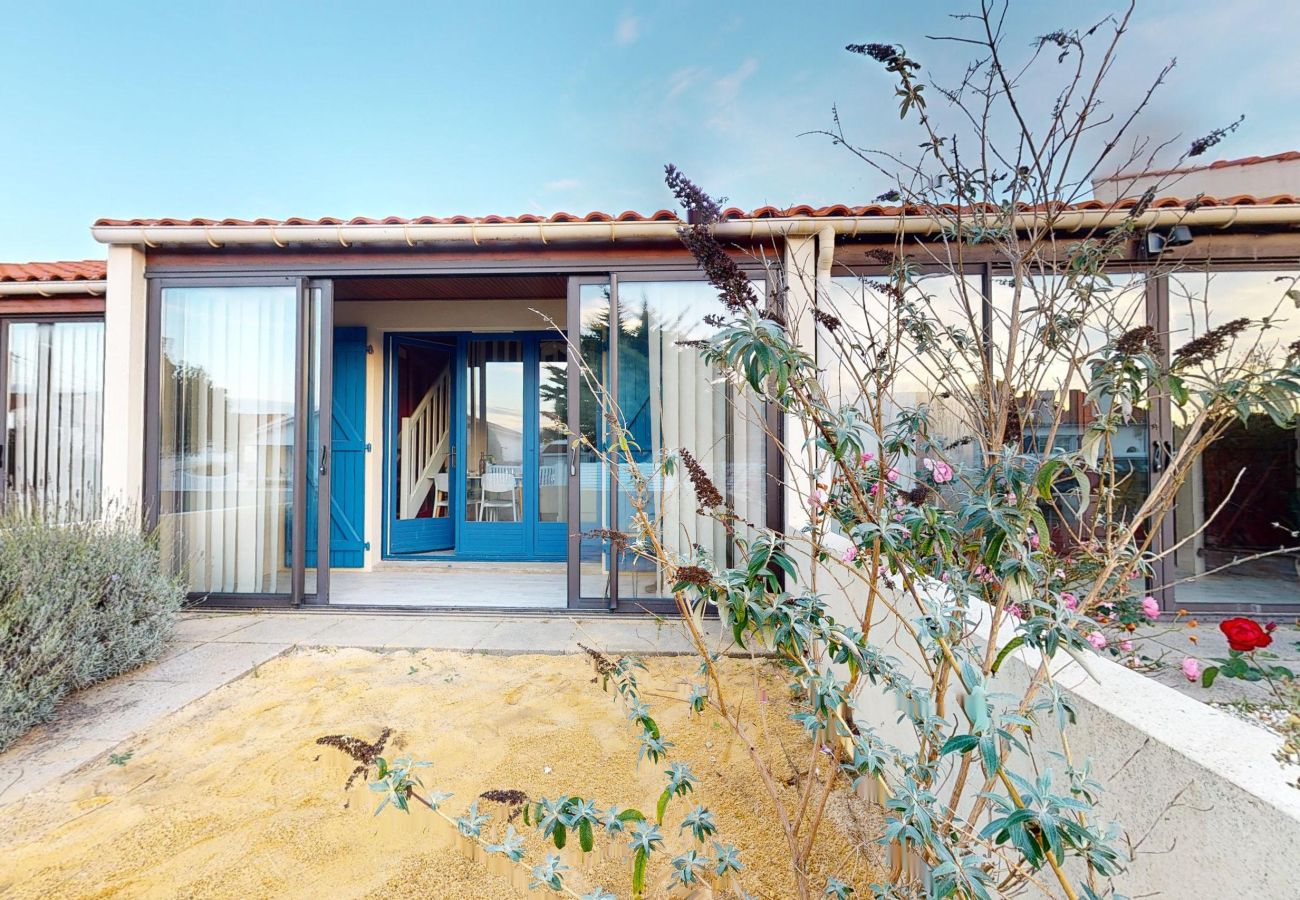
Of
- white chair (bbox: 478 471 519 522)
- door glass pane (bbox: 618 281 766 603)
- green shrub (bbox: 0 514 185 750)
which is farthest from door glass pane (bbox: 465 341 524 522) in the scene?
green shrub (bbox: 0 514 185 750)

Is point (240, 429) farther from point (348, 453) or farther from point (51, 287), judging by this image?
point (51, 287)

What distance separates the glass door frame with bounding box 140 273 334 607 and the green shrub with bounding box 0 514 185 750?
777 mm

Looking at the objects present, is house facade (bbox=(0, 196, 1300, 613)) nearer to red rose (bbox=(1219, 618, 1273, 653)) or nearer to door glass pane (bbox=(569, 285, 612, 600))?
door glass pane (bbox=(569, 285, 612, 600))

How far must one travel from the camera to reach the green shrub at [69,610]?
224 cm

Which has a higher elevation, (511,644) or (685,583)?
(685,583)

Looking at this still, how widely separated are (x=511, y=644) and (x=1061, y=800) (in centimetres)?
305

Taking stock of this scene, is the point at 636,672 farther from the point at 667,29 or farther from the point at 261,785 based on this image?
the point at 667,29

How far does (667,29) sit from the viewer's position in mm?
6520

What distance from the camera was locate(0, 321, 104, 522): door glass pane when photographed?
4422 mm

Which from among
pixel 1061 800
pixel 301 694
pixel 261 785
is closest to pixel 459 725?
pixel 261 785

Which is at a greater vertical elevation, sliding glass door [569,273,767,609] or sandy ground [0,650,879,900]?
sliding glass door [569,273,767,609]

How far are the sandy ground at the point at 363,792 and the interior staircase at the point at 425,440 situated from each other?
10.9 ft

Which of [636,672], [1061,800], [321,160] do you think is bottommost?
[636,672]

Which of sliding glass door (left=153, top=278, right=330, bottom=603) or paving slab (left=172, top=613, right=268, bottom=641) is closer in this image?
paving slab (left=172, top=613, right=268, bottom=641)
